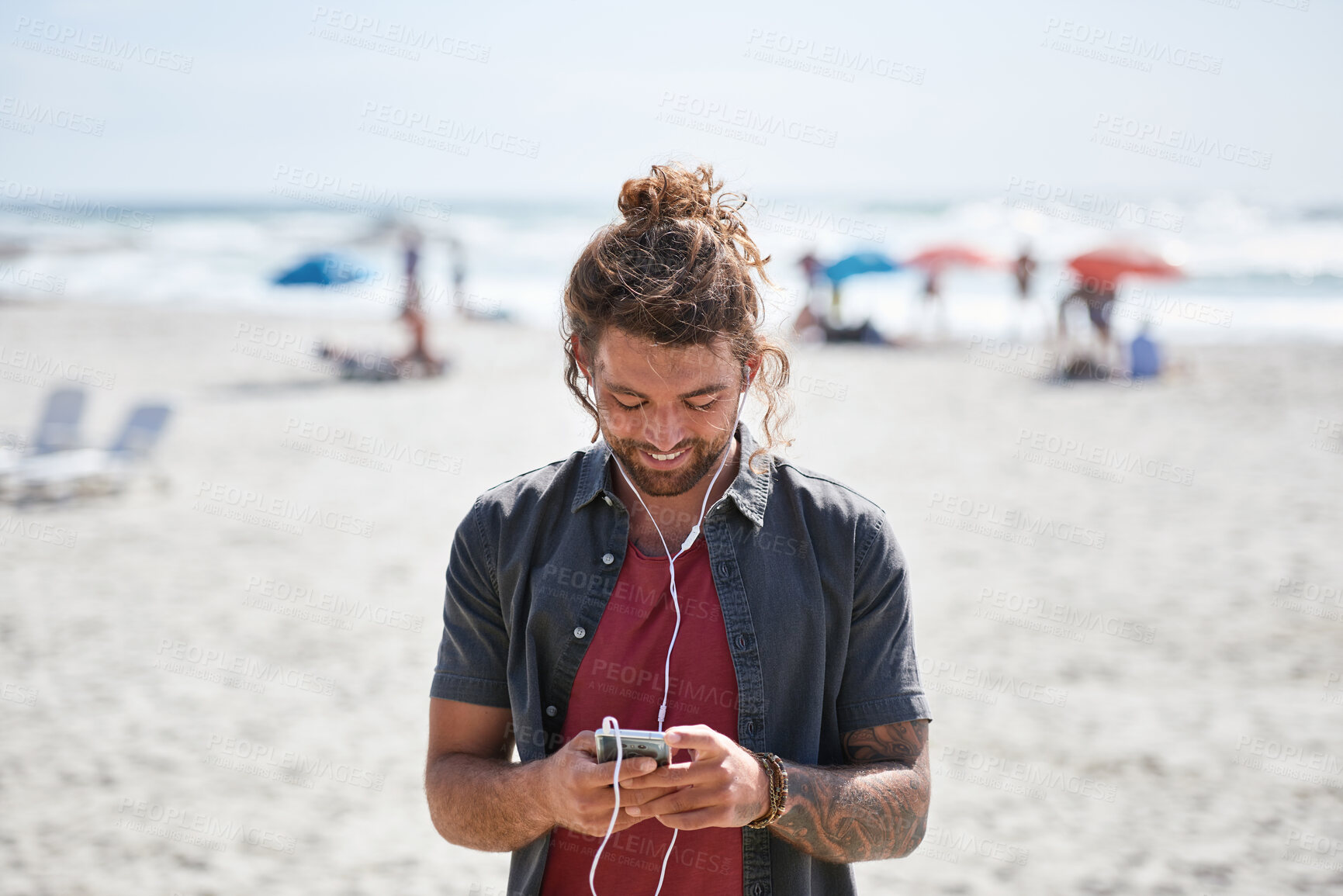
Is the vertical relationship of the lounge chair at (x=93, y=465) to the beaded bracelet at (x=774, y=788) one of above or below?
below

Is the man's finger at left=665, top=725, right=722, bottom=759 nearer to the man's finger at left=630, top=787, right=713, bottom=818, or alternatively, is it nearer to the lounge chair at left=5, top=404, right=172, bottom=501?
the man's finger at left=630, top=787, right=713, bottom=818

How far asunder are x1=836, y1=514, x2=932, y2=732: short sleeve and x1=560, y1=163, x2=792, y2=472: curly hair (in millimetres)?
297

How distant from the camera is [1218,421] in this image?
531 inches

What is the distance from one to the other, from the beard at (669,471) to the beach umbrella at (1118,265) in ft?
55.7

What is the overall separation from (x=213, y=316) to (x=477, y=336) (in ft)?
23.1

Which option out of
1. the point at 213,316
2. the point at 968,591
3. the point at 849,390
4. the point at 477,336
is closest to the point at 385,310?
the point at 213,316

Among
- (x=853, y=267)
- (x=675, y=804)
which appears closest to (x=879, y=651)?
(x=675, y=804)

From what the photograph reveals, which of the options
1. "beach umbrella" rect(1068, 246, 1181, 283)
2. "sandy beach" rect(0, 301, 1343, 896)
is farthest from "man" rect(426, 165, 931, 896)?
"beach umbrella" rect(1068, 246, 1181, 283)

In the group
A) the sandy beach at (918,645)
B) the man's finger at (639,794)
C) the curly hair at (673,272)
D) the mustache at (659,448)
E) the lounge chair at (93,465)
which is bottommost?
the sandy beach at (918,645)

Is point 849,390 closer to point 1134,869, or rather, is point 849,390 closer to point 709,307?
point 1134,869

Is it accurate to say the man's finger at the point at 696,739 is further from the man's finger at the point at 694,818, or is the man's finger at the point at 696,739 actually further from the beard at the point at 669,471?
the beard at the point at 669,471

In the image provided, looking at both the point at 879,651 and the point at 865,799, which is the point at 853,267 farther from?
the point at 865,799

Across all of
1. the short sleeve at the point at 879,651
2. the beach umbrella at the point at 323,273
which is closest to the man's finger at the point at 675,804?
the short sleeve at the point at 879,651

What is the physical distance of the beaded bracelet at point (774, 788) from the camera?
1.72 m
